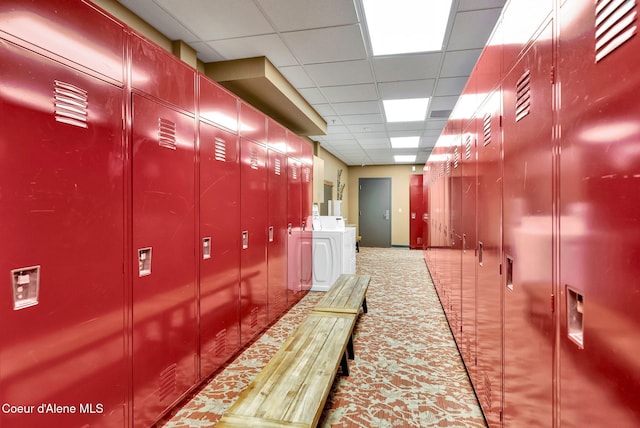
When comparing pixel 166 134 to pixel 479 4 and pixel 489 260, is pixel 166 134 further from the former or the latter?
pixel 479 4

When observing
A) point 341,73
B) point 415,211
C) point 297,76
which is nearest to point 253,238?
point 297,76

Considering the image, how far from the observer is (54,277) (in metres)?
1.31

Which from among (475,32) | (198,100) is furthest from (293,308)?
(475,32)

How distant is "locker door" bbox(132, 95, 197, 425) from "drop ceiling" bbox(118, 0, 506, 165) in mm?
1109

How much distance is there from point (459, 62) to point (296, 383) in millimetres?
3366

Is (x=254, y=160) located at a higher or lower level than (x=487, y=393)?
higher

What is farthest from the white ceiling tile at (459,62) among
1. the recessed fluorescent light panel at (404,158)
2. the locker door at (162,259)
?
the recessed fluorescent light panel at (404,158)

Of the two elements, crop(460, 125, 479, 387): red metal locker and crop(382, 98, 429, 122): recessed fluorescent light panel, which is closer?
crop(460, 125, 479, 387): red metal locker

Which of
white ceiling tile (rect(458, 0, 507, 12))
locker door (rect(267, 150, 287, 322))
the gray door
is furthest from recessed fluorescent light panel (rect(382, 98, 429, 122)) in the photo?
the gray door

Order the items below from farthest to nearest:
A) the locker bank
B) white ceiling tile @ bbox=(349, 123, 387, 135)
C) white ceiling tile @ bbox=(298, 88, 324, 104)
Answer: white ceiling tile @ bbox=(349, 123, 387, 135) < white ceiling tile @ bbox=(298, 88, 324, 104) < the locker bank

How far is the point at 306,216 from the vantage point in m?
4.72

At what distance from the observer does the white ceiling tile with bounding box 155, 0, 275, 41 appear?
240 centimetres

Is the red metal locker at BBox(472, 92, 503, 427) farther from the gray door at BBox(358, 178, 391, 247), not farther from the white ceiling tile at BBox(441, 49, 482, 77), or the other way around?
the gray door at BBox(358, 178, 391, 247)

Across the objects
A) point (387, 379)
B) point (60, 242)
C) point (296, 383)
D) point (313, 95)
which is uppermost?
point (313, 95)
